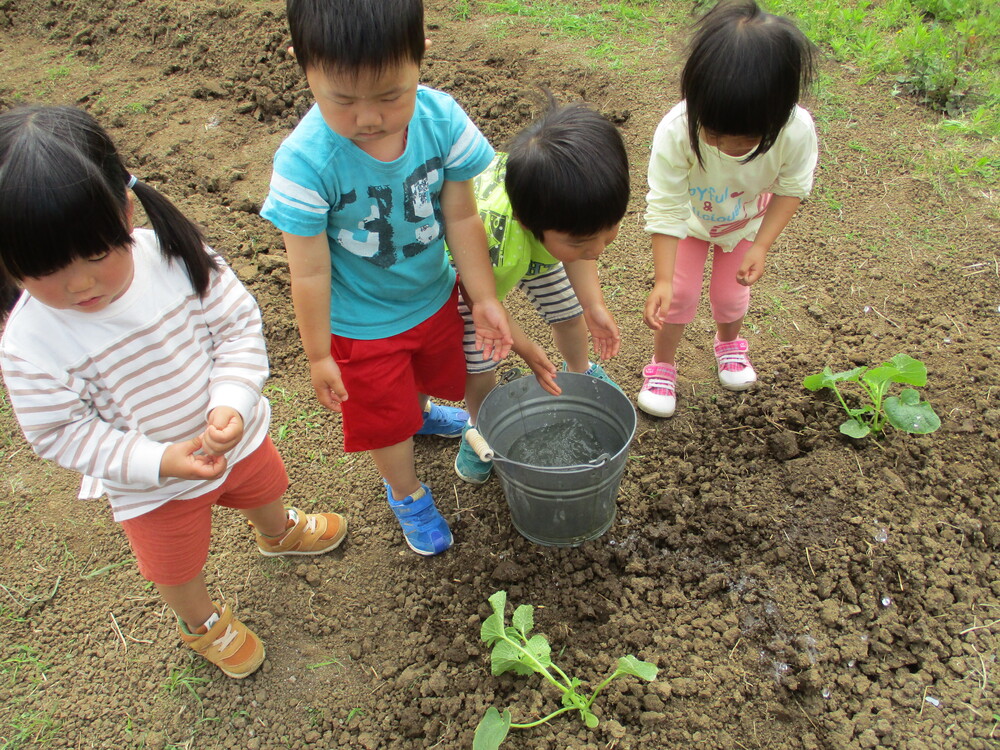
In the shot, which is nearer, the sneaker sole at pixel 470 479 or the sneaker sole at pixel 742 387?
the sneaker sole at pixel 470 479

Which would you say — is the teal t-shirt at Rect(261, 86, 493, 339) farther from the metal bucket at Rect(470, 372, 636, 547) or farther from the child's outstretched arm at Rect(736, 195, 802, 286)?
the child's outstretched arm at Rect(736, 195, 802, 286)

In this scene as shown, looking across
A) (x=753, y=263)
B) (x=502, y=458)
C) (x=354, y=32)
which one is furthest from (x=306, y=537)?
(x=753, y=263)

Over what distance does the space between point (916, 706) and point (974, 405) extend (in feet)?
3.94

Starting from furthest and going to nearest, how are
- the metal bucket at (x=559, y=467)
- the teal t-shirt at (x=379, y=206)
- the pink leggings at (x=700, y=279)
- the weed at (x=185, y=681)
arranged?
the pink leggings at (x=700, y=279) → the weed at (x=185, y=681) → the metal bucket at (x=559, y=467) → the teal t-shirt at (x=379, y=206)

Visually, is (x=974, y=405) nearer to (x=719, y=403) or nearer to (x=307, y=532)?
(x=719, y=403)

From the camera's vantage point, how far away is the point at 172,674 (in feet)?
6.89

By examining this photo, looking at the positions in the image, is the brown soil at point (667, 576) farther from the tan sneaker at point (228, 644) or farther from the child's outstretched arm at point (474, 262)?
the child's outstretched arm at point (474, 262)

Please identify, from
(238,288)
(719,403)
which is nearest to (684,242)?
(719,403)

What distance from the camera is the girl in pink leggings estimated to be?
5.99ft

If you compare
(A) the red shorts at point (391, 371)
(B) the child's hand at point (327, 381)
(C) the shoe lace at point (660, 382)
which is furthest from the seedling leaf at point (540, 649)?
(C) the shoe lace at point (660, 382)

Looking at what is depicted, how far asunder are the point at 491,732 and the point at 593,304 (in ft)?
4.11

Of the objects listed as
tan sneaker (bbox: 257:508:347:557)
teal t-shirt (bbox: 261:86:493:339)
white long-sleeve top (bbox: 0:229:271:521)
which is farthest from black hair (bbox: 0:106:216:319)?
tan sneaker (bbox: 257:508:347:557)

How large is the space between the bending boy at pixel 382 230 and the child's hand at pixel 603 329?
37cm

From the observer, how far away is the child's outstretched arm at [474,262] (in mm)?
1921
